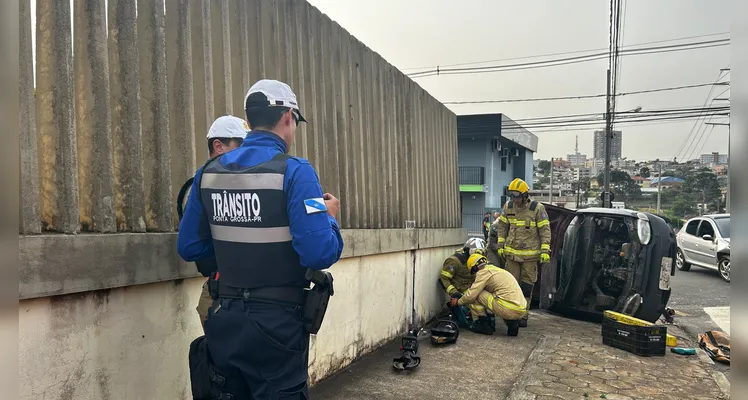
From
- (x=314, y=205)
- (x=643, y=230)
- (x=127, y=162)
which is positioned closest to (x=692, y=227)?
(x=643, y=230)

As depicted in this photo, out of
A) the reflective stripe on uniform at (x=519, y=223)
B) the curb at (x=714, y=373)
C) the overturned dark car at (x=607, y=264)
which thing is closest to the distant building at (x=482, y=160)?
the overturned dark car at (x=607, y=264)

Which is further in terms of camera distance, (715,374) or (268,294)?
(715,374)

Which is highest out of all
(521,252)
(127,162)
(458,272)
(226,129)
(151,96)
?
(151,96)

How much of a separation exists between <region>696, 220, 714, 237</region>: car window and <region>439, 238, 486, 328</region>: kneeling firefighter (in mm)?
9732

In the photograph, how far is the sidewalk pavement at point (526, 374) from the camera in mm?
4367

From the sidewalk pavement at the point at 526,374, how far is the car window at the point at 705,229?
8.91 m

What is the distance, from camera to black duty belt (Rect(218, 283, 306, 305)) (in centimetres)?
222

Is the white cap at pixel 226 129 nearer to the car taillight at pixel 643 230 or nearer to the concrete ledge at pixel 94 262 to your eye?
the concrete ledge at pixel 94 262

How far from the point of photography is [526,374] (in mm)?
4891

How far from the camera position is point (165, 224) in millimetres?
3029

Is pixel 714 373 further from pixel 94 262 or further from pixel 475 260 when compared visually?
pixel 94 262

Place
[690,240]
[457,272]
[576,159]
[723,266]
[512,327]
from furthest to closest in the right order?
1. [576,159]
2. [690,240]
3. [723,266]
4. [457,272]
5. [512,327]

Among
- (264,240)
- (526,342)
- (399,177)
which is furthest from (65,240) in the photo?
(526,342)

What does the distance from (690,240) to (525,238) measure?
9.66 metres
